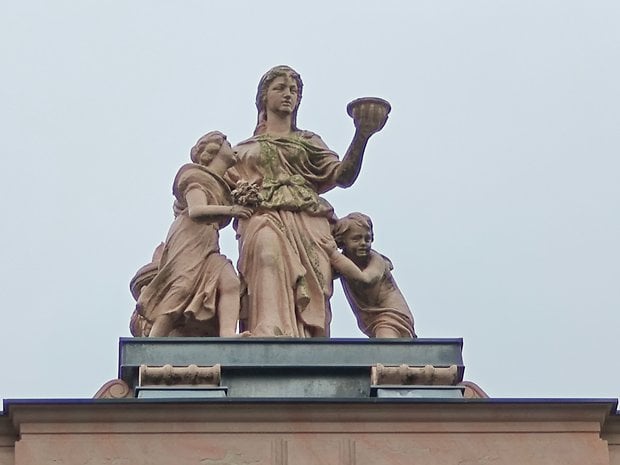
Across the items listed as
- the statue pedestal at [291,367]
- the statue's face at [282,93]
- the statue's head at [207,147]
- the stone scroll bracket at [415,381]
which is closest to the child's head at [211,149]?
the statue's head at [207,147]

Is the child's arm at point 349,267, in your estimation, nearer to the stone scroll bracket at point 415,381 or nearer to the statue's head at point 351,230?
the statue's head at point 351,230

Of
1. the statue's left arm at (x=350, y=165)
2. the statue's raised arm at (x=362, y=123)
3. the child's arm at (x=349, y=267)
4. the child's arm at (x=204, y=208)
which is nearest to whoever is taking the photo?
the child's arm at (x=204, y=208)

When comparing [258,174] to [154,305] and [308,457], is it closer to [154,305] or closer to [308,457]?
[154,305]

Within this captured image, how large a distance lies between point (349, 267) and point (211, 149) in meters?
1.94

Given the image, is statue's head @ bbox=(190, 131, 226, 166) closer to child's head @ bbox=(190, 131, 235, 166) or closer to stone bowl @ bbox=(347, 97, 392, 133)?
child's head @ bbox=(190, 131, 235, 166)

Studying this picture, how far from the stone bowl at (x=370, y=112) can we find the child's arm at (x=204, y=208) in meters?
1.53

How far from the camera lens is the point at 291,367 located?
25.0 m

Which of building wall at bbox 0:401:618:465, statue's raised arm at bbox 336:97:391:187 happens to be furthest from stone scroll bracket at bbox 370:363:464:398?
statue's raised arm at bbox 336:97:391:187

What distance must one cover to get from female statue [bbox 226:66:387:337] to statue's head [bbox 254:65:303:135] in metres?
0.01

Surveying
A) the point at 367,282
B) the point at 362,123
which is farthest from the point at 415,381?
the point at 362,123

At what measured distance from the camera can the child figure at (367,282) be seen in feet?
87.7

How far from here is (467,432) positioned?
955 inches

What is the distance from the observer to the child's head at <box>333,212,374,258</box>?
89.0 feet

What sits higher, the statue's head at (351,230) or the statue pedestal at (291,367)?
the statue's head at (351,230)
